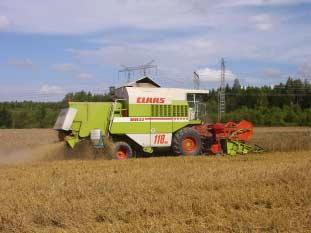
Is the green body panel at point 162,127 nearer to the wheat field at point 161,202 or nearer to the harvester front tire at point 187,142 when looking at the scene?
the harvester front tire at point 187,142

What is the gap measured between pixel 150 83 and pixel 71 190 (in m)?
12.0

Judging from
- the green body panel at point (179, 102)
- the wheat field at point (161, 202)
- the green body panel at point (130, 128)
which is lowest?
the wheat field at point (161, 202)

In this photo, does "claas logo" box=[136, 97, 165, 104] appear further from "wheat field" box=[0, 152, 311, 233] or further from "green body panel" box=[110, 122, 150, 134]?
"wheat field" box=[0, 152, 311, 233]

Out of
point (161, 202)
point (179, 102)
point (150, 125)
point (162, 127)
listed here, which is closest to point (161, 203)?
point (161, 202)

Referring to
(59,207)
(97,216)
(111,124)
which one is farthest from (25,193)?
(111,124)

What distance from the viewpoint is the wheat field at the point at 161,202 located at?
6602mm

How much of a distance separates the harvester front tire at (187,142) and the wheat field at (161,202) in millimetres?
6979

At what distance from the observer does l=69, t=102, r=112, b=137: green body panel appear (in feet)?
58.3

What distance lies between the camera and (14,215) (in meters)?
7.47

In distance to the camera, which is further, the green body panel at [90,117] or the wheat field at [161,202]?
the green body panel at [90,117]

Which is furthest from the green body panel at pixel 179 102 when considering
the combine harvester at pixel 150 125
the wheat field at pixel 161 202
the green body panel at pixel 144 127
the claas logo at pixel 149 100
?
the wheat field at pixel 161 202

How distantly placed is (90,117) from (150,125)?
218 centimetres

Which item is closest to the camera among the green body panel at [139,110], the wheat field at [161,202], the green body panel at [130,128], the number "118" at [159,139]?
the wheat field at [161,202]

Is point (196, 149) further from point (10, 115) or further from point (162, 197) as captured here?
point (10, 115)
